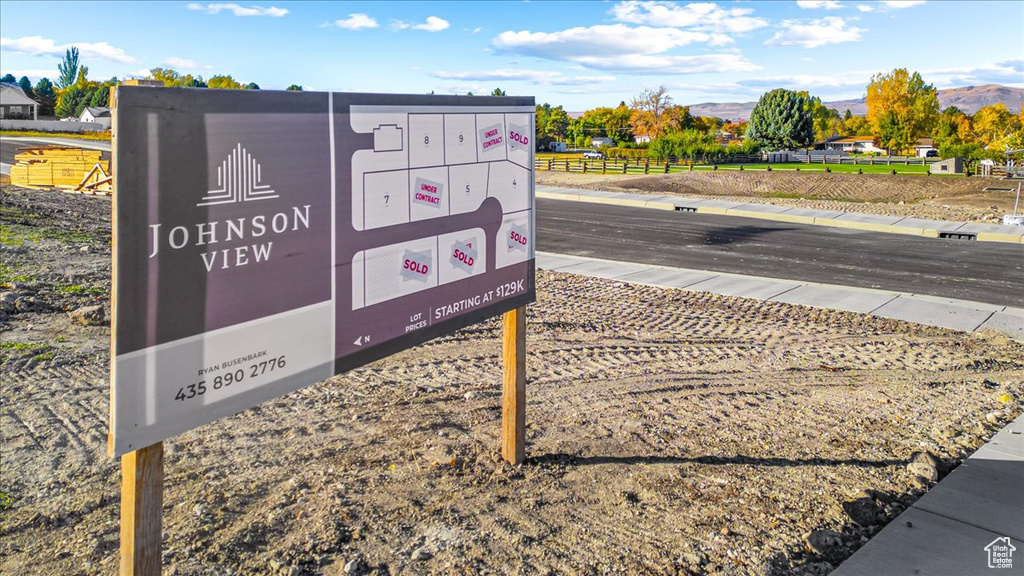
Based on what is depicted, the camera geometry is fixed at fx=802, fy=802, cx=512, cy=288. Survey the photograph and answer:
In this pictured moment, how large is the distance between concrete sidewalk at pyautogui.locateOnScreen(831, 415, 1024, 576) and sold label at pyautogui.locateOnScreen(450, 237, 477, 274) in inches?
117

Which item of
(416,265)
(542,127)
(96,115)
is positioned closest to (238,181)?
(416,265)

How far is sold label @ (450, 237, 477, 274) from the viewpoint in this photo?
5.45 m

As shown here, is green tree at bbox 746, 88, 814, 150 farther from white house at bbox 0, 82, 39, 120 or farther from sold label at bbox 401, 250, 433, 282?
white house at bbox 0, 82, 39, 120

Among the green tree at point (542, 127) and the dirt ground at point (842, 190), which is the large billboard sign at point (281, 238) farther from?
the green tree at point (542, 127)

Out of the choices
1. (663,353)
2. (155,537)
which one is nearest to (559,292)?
(663,353)

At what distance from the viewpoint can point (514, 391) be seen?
6.00 m

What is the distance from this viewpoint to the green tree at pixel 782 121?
3278 inches

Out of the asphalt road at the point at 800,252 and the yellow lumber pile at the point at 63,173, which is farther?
the yellow lumber pile at the point at 63,173

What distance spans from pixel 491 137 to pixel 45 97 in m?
136

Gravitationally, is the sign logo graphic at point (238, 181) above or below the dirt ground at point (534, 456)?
above

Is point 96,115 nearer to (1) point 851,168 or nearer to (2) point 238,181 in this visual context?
(1) point 851,168

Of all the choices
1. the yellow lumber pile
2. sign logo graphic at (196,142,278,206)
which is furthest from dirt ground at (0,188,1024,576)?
the yellow lumber pile

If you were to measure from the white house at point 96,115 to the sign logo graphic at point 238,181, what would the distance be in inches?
3910

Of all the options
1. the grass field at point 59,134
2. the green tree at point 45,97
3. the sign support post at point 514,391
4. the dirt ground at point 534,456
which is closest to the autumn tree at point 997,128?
the dirt ground at point 534,456
